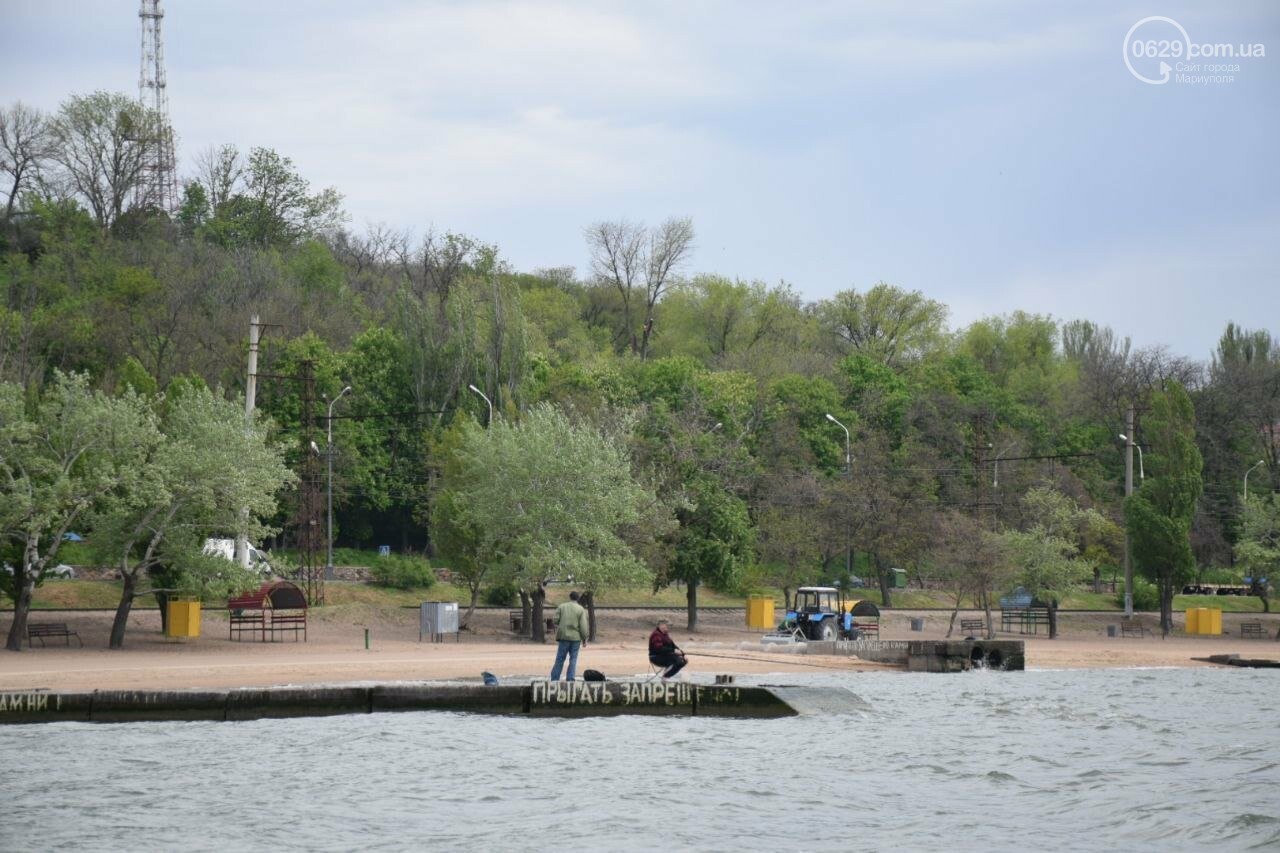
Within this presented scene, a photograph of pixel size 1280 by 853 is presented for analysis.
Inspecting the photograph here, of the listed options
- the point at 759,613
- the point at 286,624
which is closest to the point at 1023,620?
the point at 759,613

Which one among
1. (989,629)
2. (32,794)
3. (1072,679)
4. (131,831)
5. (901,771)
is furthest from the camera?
(989,629)

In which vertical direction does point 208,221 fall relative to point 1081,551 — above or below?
above

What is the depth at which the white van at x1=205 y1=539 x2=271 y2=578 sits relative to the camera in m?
45.7

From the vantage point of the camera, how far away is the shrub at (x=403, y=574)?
65.2m

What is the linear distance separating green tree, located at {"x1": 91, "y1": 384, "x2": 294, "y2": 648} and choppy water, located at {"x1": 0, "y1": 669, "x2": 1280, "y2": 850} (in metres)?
14.5

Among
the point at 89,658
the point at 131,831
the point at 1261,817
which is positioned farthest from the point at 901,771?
the point at 89,658

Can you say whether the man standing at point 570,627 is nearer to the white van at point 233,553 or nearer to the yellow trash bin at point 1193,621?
the white van at point 233,553

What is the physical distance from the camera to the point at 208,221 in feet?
326

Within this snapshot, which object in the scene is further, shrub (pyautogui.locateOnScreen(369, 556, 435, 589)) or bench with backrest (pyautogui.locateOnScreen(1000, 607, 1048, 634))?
bench with backrest (pyautogui.locateOnScreen(1000, 607, 1048, 634))

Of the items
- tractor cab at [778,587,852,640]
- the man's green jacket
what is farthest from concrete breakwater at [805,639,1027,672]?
the man's green jacket

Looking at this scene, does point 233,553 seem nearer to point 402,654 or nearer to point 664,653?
point 402,654

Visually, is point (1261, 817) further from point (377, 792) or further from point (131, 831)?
point (131, 831)

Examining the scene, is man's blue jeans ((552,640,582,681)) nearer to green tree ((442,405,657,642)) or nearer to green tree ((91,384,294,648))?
green tree ((91,384,294,648))

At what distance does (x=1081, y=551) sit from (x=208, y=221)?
57.8 metres
